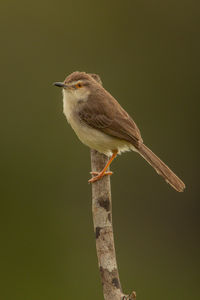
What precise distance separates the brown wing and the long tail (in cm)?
10

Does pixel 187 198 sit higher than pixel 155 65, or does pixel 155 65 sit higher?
pixel 155 65

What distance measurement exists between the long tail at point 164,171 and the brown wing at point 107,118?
103 mm

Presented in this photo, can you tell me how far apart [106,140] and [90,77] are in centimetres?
54

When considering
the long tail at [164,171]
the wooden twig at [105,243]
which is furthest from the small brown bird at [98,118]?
the wooden twig at [105,243]

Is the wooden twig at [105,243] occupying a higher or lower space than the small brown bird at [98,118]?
lower

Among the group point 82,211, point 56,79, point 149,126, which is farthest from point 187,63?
point 82,211

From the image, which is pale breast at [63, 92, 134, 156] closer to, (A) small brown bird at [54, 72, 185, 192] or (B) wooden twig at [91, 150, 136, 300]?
(A) small brown bird at [54, 72, 185, 192]

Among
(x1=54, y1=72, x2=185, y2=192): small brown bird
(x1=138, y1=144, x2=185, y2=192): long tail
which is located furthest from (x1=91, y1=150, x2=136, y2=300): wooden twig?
(x1=54, y1=72, x2=185, y2=192): small brown bird

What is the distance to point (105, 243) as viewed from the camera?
388 cm

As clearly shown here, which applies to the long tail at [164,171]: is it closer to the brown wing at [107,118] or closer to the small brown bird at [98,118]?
the small brown bird at [98,118]

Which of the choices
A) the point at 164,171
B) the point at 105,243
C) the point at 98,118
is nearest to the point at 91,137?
the point at 98,118

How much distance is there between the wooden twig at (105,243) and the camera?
3.76 metres

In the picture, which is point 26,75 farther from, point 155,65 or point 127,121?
point 127,121

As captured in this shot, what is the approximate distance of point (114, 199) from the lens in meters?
8.93
